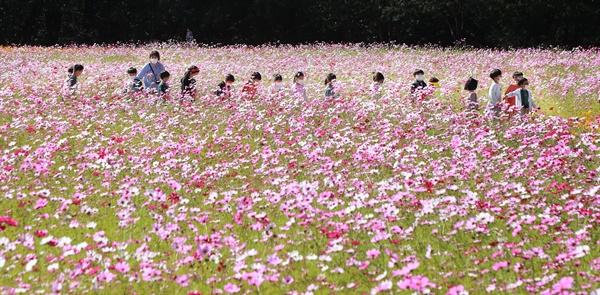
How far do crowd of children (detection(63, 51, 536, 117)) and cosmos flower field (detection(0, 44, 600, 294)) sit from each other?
1.21 ft

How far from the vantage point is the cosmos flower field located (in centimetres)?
518

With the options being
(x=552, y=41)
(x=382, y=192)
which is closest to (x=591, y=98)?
(x=382, y=192)

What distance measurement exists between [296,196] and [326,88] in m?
8.21

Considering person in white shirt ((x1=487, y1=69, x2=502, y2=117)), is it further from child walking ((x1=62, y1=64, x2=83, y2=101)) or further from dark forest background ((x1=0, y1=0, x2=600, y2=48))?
dark forest background ((x1=0, y1=0, x2=600, y2=48))

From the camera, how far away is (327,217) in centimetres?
629

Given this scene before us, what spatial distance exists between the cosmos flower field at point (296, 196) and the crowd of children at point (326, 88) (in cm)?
37

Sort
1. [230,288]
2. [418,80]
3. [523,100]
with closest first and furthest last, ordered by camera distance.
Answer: [230,288] < [523,100] < [418,80]

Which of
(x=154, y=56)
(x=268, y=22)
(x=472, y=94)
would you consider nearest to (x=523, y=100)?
(x=472, y=94)

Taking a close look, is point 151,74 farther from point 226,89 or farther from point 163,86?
point 226,89

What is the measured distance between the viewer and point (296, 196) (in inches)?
263

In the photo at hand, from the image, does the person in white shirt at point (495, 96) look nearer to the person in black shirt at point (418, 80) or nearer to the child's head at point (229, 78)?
the person in black shirt at point (418, 80)

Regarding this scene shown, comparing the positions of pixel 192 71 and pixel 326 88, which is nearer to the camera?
pixel 326 88

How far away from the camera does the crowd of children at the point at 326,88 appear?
12.4 metres

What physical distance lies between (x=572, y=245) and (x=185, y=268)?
3169mm
